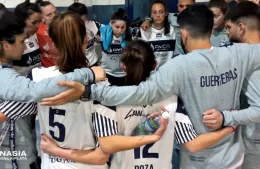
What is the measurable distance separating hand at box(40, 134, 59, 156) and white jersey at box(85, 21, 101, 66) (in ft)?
6.73

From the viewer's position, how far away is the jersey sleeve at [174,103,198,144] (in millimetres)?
1398

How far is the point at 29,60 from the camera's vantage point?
83.7 inches

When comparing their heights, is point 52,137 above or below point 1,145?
above

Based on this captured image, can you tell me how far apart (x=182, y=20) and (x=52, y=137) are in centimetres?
77

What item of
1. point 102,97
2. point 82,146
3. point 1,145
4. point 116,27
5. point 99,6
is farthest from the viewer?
point 99,6

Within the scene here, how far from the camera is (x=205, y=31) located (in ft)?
4.58

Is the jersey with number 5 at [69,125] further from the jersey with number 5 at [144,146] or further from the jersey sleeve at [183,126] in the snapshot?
the jersey sleeve at [183,126]

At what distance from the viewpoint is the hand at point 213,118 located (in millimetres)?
1363

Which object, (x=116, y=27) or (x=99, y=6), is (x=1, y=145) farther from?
(x=99, y=6)

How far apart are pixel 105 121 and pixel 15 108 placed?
1.31 feet

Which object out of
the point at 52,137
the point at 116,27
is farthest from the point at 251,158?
the point at 116,27

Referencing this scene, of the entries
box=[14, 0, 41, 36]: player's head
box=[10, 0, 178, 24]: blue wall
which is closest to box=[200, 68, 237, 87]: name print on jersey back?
box=[14, 0, 41, 36]: player's head

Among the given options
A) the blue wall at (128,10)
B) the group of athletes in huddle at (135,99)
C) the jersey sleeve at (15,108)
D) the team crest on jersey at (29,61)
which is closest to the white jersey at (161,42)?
the blue wall at (128,10)

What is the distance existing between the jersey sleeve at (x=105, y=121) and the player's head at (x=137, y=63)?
0.17 metres
